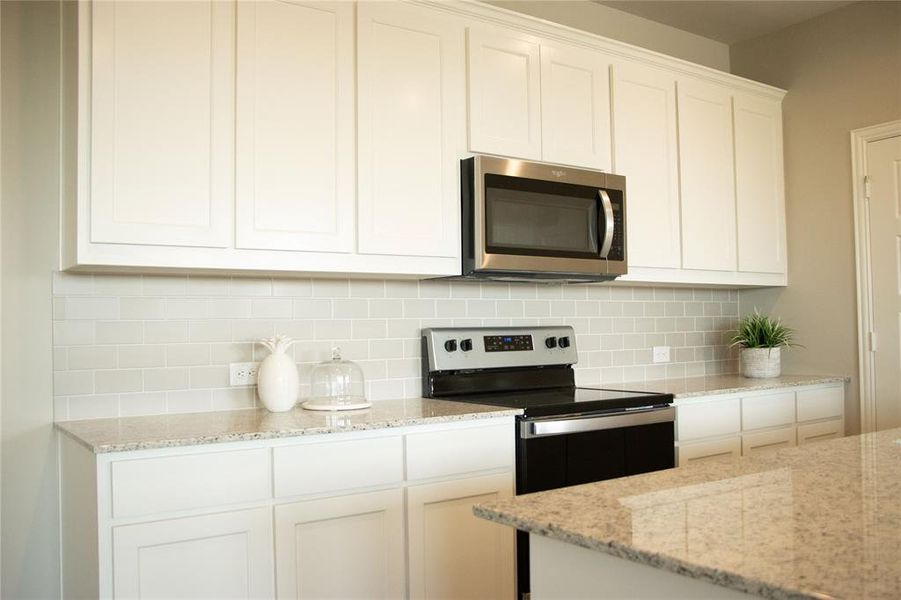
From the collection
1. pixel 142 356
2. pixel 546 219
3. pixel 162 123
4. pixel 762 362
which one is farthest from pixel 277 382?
pixel 762 362

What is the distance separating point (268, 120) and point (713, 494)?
1826 mm

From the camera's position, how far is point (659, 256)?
357cm

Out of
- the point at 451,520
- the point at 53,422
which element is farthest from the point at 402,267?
the point at 53,422

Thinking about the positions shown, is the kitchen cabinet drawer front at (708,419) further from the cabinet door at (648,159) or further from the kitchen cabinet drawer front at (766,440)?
the cabinet door at (648,159)

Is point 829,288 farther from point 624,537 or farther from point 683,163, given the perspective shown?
point 624,537

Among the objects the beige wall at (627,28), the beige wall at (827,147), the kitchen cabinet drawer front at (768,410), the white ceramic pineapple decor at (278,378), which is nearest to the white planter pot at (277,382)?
the white ceramic pineapple decor at (278,378)

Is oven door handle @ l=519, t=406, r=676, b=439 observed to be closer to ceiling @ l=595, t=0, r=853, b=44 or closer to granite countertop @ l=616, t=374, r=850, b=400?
granite countertop @ l=616, t=374, r=850, b=400

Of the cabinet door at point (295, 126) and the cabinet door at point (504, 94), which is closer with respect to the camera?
the cabinet door at point (295, 126)

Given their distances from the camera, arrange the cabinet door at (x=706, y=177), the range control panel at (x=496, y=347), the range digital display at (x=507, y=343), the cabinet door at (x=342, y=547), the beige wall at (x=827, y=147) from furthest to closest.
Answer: the beige wall at (x=827, y=147) → the cabinet door at (x=706, y=177) → the range digital display at (x=507, y=343) → the range control panel at (x=496, y=347) → the cabinet door at (x=342, y=547)

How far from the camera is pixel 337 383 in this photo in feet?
9.27

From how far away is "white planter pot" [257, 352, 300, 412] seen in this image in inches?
104

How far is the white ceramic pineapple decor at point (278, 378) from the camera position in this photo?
2629 mm

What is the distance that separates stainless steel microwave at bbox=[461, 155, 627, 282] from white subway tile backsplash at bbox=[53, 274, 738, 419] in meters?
0.33

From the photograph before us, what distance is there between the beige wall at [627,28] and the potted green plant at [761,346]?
1503mm
